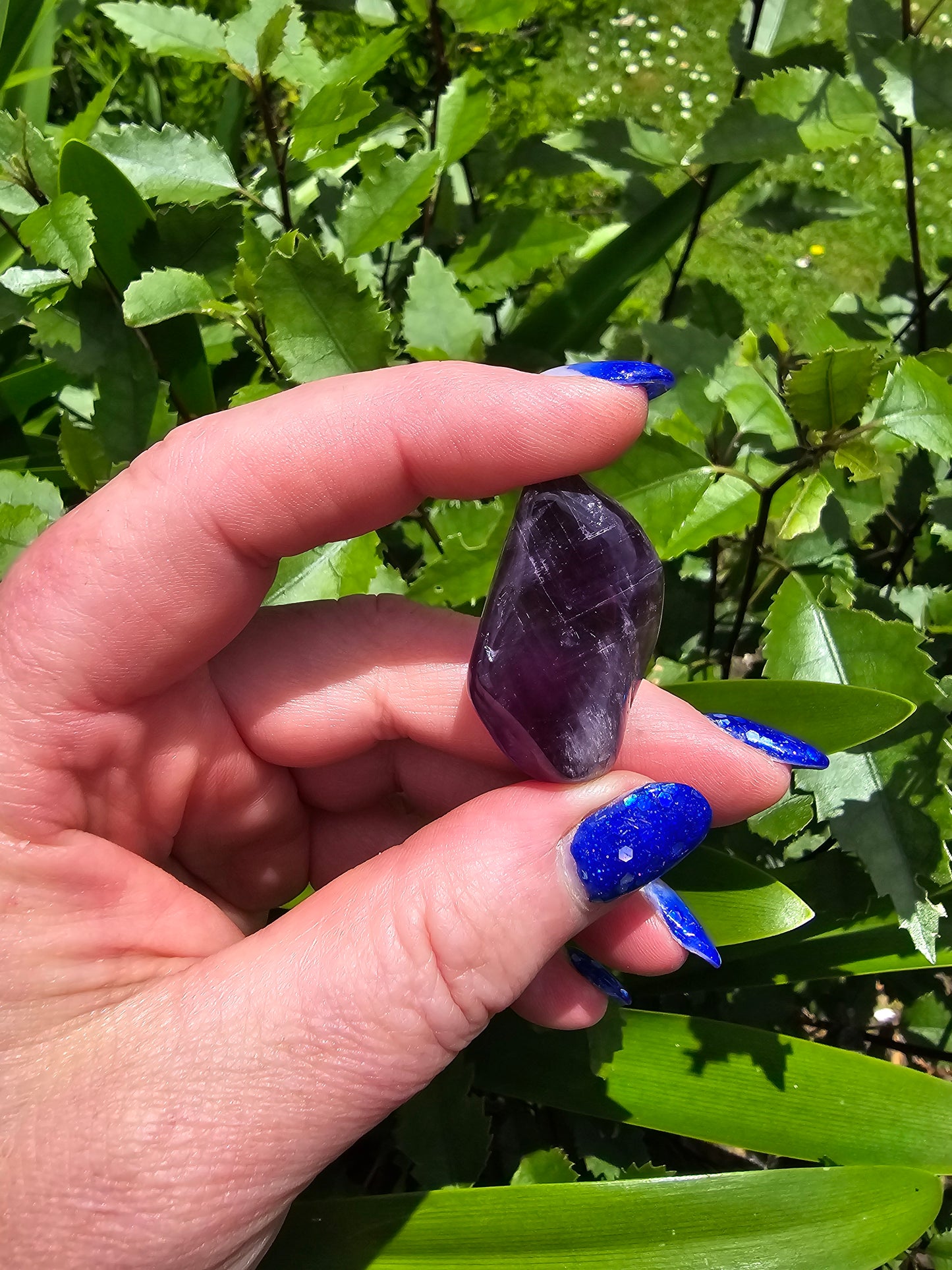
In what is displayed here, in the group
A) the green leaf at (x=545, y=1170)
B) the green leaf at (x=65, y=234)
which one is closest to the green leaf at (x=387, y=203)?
the green leaf at (x=65, y=234)

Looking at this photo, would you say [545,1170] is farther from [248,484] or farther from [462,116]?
[462,116]

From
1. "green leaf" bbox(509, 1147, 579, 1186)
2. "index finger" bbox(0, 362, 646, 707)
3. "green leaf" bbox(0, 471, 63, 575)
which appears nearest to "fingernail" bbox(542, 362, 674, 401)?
"index finger" bbox(0, 362, 646, 707)

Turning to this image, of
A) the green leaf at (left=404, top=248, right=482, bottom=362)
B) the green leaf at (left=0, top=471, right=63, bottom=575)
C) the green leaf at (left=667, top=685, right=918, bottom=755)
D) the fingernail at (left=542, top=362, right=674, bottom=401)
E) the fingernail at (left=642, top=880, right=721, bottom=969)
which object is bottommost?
the fingernail at (left=642, top=880, right=721, bottom=969)

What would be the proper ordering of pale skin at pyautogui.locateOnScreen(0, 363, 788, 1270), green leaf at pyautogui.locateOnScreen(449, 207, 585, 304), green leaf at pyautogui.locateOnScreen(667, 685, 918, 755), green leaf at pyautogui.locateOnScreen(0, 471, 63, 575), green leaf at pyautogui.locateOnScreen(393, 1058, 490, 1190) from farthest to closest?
green leaf at pyautogui.locateOnScreen(449, 207, 585, 304), green leaf at pyautogui.locateOnScreen(393, 1058, 490, 1190), green leaf at pyautogui.locateOnScreen(0, 471, 63, 575), green leaf at pyautogui.locateOnScreen(667, 685, 918, 755), pale skin at pyautogui.locateOnScreen(0, 363, 788, 1270)

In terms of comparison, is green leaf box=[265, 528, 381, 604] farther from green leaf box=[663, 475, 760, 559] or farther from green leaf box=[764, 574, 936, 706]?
green leaf box=[764, 574, 936, 706]

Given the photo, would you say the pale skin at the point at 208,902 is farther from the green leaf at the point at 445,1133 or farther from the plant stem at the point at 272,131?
the plant stem at the point at 272,131

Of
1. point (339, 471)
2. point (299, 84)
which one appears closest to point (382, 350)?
point (339, 471)

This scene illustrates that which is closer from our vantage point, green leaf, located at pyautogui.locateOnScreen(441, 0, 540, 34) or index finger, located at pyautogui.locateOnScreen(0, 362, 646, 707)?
index finger, located at pyautogui.locateOnScreen(0, 362, 646, 707)

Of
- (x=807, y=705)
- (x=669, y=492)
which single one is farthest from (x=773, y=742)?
(x=669, y=492)
